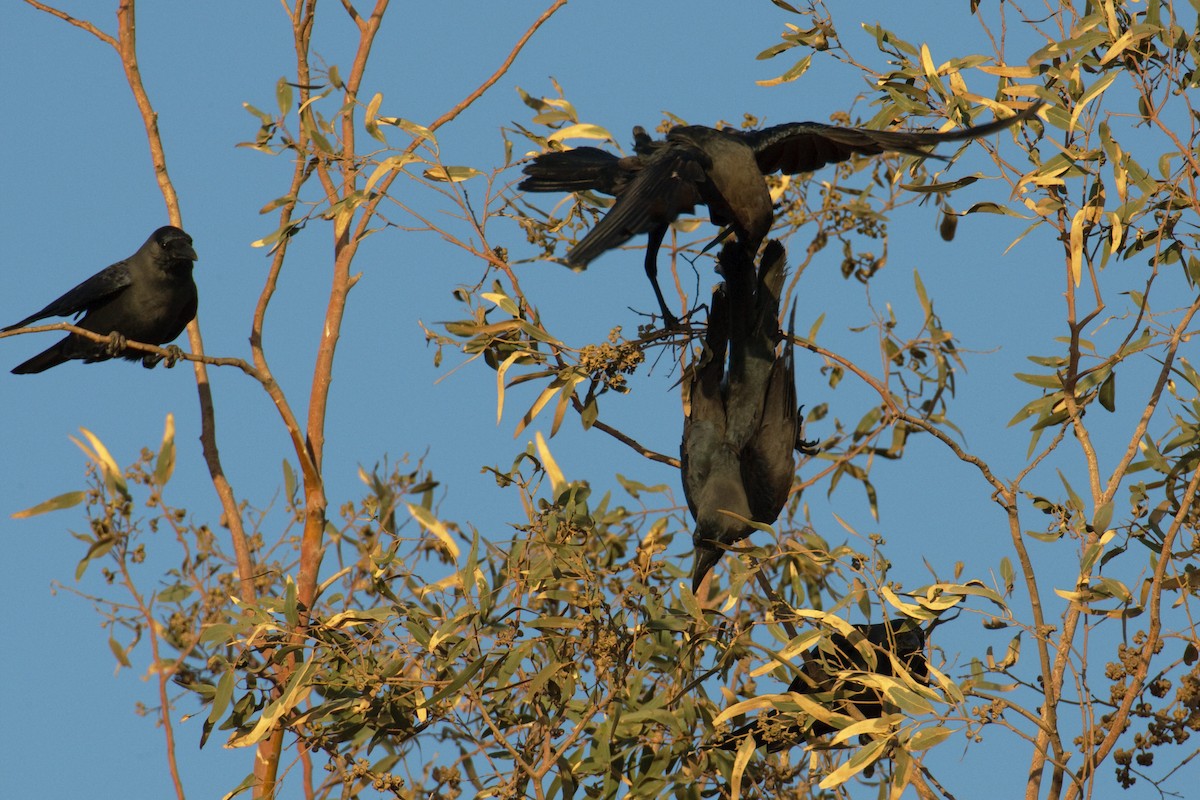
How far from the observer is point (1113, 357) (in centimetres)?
394

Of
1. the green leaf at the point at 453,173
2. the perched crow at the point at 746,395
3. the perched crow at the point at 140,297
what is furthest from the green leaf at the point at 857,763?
the perched crow at the point at 140,297

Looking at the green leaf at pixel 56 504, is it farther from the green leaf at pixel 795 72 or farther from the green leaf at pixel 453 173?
the green leaf at pixel 795 72

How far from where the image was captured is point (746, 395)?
4.01 meters

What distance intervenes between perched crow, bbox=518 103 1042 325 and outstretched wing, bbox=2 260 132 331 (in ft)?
9.38

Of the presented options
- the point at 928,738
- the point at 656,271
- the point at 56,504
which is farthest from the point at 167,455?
the point at 928,738

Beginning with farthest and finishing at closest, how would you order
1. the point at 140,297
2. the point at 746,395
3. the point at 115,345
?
1. the point at 140,297
2. the point at 115,345
3. the point at 746,395

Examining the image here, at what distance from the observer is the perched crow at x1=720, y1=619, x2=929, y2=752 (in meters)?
3.34

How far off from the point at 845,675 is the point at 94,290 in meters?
4.21

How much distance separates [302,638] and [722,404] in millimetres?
1395

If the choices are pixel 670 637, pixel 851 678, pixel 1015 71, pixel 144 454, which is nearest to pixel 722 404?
pixel 670 637

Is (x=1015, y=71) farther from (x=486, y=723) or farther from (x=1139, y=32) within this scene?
(x=486, y=723)

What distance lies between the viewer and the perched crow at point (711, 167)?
3.36 meters

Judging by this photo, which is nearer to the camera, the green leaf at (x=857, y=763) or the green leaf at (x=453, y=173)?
the green leaf at (x=857, y=763)

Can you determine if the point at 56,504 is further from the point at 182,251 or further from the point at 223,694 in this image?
the point at 182,251
